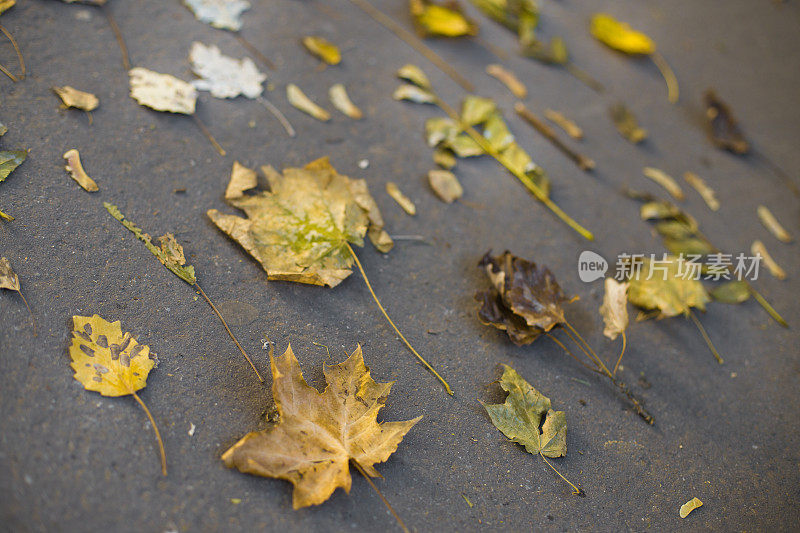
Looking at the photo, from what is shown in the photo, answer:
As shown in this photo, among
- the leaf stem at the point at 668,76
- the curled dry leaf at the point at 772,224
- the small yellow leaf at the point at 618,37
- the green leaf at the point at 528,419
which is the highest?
the small yellow leaf at the point at 618,37

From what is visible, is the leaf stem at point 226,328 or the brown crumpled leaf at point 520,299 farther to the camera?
the brown crumpled leaf at point 520,299

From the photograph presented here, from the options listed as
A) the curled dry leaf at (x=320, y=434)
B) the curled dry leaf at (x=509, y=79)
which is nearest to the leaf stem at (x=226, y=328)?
the curled dry leaf at (x=320, y=434)

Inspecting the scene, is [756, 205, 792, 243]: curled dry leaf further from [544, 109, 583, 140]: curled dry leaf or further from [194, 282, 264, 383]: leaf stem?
[194, 282, 264, 383]: leaf stem

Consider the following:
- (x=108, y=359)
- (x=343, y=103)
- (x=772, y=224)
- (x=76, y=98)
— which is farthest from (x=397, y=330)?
(x=772, y=224)

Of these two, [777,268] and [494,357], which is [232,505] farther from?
[777,268]

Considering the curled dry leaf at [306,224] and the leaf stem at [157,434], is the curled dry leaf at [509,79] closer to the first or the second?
the curled dry leaf at [306,224]

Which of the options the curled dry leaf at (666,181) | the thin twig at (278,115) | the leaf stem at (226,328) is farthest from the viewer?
the curled dry leaf at (666,181)

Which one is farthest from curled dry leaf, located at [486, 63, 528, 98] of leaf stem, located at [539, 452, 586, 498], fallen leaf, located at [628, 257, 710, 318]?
leaf stem, located at [539, 452, 586, 498]
